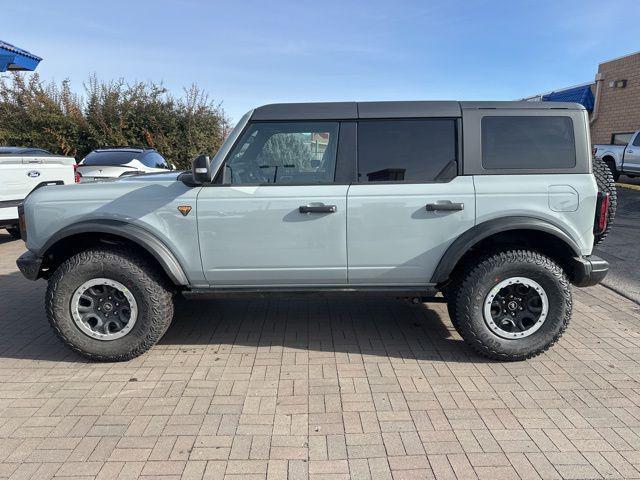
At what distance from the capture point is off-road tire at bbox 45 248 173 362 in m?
3.47

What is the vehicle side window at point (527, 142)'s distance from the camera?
3443mm

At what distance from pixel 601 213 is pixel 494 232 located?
883 millimetres

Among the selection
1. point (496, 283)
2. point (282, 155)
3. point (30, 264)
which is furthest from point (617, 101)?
point (30, 264)

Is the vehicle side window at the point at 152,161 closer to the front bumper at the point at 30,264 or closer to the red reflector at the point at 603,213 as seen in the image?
the front bumper at the point at 30,264

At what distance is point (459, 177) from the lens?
3455 millimetres

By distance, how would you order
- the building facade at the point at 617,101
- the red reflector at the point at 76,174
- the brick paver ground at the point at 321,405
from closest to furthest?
the brick paver ground at the point at 321,405, the red reflector at the point at 76,174, the building facade at the point at 617,101

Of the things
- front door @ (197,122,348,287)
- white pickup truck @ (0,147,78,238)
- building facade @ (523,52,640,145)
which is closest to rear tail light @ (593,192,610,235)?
front door @ (197,122,348,287)

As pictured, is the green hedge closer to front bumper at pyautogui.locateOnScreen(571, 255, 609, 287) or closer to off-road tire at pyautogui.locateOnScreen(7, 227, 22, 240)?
off-road tire at pyautogui.locateOnScreen(7, 227, 22, 240)

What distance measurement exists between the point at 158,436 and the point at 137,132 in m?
14.5

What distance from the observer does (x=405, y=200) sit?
3404 millimetres

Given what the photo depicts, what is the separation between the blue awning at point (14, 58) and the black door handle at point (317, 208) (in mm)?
9357

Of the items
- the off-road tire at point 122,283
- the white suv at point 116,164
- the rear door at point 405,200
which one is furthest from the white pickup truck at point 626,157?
the off-road tire at point 122,283

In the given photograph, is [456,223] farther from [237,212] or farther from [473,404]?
[237,212]

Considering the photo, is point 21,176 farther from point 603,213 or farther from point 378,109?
point 603,213
